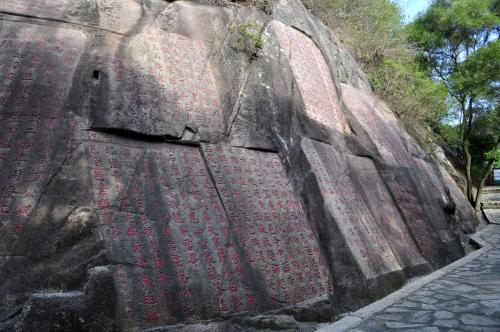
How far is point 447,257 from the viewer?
7691mm

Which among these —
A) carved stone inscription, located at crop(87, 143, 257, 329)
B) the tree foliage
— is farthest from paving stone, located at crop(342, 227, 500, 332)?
the tree foliage

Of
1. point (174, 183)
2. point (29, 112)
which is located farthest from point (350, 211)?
point (29, 112)

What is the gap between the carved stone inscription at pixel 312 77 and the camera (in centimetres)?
694

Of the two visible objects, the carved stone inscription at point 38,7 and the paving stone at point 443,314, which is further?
the carved stone inscription at point 38,7

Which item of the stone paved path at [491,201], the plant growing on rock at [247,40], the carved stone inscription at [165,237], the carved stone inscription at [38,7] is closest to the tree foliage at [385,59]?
the plant growing on rock at [247,40]

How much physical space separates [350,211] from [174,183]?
276cm

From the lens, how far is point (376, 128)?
872 centimetres

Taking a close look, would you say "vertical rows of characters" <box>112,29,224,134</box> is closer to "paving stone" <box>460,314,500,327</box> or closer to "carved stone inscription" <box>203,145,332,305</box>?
"carved stone inscription" <box>203,145,332,305</box>

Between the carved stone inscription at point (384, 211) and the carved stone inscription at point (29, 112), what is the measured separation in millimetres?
4518

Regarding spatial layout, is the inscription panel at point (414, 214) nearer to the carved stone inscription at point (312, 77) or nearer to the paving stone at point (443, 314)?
the carved stone inscription at point (312, 77)

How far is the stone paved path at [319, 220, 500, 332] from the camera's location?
13.1 feet

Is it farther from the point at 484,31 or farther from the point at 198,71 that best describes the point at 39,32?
the point at 484,31

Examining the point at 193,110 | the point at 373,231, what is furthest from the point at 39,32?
the point at 373,231

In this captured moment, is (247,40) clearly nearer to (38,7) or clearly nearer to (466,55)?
(38,7)
